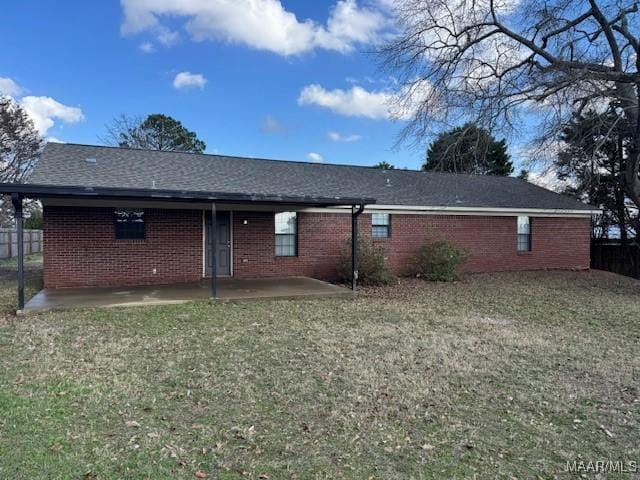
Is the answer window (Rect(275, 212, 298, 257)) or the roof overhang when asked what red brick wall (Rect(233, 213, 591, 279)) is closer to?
window (Rect(275, 212, 298, 257))

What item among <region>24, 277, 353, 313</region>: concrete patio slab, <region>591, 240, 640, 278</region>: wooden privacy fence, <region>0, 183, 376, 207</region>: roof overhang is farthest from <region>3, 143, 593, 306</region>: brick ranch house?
<region>591, 240, 640, 278</region>: wooden privacy fence

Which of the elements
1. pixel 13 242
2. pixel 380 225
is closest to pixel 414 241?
pixel 380 225

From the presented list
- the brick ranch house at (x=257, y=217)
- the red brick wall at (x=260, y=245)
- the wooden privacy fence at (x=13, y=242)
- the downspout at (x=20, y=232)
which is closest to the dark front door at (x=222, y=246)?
the brick ranch house at (x=257, y=217)

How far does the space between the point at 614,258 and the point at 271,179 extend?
1777 centimetres

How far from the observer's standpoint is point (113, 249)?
11961mm

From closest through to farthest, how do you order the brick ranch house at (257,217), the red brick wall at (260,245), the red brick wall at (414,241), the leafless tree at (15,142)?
the brick ranch house at (257,217) < the red brick wall at (260,245) < the red brick wall at (414,241) < the leafless tree at (15,142)

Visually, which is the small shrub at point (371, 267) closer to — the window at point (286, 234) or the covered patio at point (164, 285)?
the covered patio at point (164, 285)

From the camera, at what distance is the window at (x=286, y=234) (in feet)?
45.2

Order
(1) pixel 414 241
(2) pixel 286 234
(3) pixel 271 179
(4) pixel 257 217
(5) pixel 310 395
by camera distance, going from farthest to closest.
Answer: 1. (1) pixel 414 241
2. (3) pixel 271 179
3. (2) pixel 286 234
4. (4) pixel 257 217
5. (5) pixel 310 395

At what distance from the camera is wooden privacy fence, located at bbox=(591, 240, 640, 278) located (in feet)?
69.7

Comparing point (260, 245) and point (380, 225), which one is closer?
point (260, 245)

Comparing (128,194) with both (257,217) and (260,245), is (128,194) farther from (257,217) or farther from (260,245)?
(260,245)

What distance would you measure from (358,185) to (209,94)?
10.5 m

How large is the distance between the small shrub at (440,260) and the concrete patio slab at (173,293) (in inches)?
160
